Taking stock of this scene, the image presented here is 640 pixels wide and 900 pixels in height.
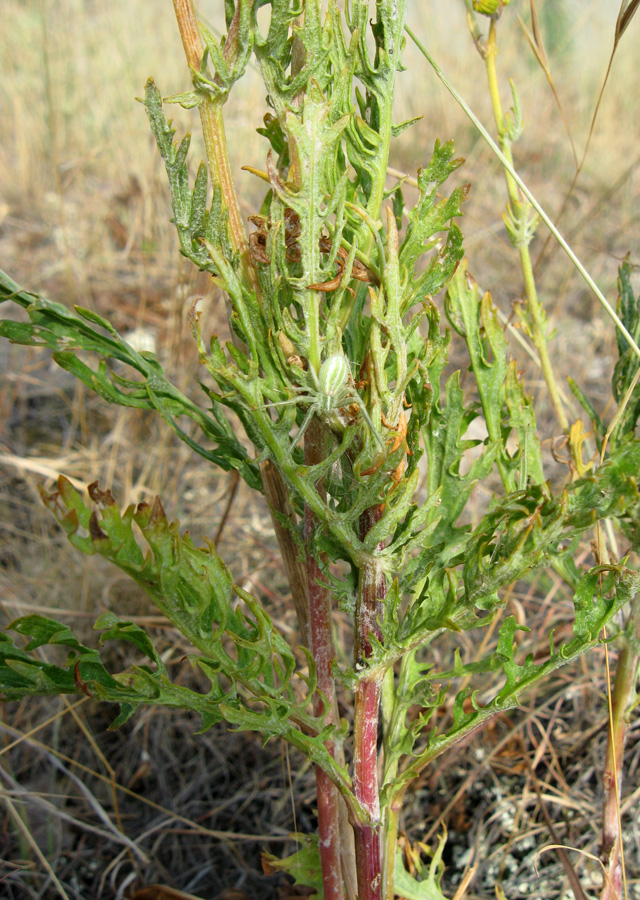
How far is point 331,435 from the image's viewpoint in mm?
760

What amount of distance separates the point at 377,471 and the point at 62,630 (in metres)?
0.36

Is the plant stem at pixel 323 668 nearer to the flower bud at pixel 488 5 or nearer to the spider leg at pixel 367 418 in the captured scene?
the spider leg at pixel 367 418

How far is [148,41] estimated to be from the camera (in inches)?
169

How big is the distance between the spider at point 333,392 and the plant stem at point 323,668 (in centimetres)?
9

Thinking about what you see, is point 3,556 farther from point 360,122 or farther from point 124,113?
point 124,113

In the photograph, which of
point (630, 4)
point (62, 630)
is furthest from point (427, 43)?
point (62, 630)

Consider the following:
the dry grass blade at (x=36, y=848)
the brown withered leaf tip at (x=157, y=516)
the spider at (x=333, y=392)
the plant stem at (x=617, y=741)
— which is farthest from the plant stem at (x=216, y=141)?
the dry grass blade at (x=36, y=848)

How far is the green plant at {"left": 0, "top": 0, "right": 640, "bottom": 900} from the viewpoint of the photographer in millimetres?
626

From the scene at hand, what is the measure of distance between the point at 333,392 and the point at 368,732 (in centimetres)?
44

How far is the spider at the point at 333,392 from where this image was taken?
637 mm

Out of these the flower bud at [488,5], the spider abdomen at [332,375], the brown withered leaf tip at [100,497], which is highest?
the flower bud at [488,5]

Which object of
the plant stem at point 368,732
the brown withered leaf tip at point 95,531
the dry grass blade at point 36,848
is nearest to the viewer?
the brown withered leaf tip at point 95,531

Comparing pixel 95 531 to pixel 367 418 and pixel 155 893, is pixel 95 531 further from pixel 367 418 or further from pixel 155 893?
pixel 155 893

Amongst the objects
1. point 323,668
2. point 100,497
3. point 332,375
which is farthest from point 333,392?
point 323,668
